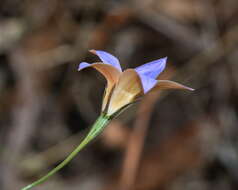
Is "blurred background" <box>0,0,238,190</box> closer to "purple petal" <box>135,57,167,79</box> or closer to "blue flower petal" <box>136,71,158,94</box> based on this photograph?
"purple petal" <box>135,57,167,79</box>

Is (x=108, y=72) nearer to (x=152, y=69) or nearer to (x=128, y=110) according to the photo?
(x=152, y=69)

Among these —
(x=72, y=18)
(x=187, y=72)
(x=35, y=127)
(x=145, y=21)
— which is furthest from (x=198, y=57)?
(x=35, y=127)

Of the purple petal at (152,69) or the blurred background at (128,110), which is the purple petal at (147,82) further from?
the blurred background at (128,110)

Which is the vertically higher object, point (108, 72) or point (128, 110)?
point (108, 72)

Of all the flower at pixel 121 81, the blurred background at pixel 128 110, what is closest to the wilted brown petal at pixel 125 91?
the flower at pixel 121 81

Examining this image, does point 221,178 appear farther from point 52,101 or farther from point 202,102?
point 52,101

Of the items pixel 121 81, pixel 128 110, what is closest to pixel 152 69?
pixel 121 81

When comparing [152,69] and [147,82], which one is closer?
[147,82]
